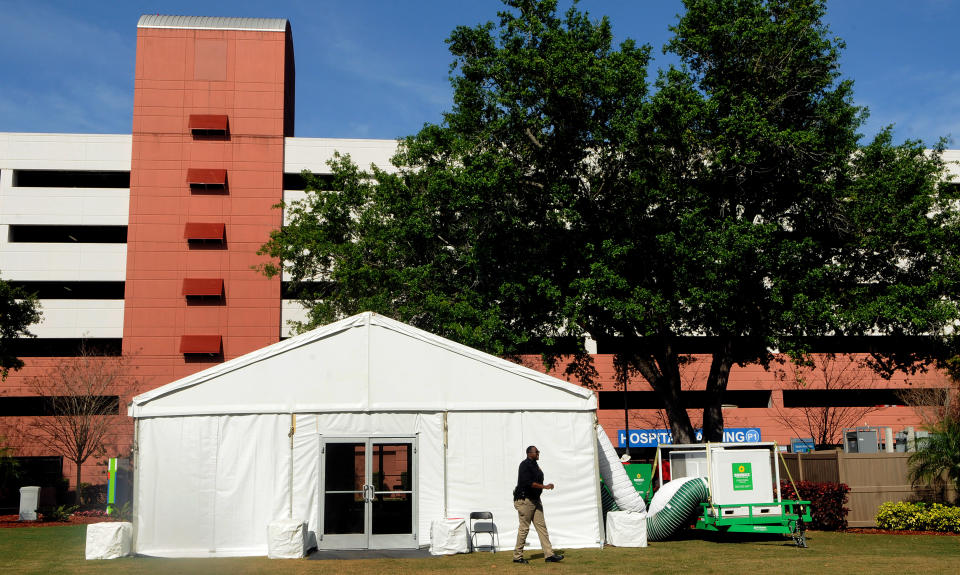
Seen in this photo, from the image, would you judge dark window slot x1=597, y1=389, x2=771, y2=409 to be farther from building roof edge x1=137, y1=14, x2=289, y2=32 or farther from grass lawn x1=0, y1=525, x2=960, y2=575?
grass lawn x1=0, y1=525, x2=960, y2=575

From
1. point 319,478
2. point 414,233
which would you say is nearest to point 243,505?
point 319,478

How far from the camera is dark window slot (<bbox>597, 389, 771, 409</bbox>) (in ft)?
175

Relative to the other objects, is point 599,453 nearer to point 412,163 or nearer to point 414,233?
point 414,233

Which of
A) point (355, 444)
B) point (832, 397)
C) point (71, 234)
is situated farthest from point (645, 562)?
point (71, 234)

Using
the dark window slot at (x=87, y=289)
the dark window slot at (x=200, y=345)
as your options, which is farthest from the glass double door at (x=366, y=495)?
the dark window slot at (x=87, y=289)

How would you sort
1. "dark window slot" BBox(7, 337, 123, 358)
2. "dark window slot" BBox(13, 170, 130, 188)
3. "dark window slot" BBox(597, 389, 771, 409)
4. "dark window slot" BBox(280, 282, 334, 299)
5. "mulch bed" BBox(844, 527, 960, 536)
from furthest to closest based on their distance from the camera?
"dark window slot" BBox(13, 170, 130, 188), "dark window slot" BBox(597, 389, 771, 409), "dark window slot" BBox(7, 337, 123, 358), "dark window slot" BBox(280, 282, 334, 299), "mulch bed" BBox(844, 527, 960, 536)

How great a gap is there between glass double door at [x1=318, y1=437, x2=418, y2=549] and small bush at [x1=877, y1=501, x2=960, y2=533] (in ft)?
40.0

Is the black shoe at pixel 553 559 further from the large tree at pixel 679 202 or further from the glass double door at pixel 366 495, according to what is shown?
the large tree at pixel 679 202

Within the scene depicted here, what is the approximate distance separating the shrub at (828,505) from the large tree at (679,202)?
12.1 ft

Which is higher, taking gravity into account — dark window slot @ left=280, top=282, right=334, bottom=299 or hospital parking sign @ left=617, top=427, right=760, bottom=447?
dark window slot @ left=280, top=282, right=334, bottom=299

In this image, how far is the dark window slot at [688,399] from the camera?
175ft

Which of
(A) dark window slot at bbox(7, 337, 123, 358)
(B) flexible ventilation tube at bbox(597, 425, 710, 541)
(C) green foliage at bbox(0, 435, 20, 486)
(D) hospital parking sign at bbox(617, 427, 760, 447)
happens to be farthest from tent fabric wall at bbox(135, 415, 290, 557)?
(D) hospital parking sign at bbox(617, 427, 760, 447)

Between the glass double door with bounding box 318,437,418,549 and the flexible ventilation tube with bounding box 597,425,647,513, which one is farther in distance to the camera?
the flexible ventilation tube with bounding box 597,425,647,513

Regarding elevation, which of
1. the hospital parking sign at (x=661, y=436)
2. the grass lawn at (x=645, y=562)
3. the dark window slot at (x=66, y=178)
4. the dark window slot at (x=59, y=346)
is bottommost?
the grass lawn at (x=645, y=562)
